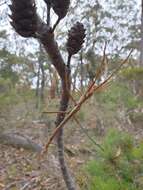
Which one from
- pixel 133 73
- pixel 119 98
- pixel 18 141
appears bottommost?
pixel 18 141

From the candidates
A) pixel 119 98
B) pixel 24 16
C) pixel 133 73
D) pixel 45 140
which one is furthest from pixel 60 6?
pixel 133 73

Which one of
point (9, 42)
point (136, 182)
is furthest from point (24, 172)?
point (9, 42)

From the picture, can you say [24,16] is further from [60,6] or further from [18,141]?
[18,141]

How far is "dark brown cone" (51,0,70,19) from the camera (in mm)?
637

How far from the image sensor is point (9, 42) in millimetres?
11617

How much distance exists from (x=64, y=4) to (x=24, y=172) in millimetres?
3702

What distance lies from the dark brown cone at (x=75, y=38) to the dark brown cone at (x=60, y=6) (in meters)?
0.06

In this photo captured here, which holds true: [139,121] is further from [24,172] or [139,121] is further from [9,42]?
[9,42]

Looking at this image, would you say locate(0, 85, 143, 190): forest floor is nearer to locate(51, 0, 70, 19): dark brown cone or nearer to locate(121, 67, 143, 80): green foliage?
locate(121, 67, 143, 80): green foliage

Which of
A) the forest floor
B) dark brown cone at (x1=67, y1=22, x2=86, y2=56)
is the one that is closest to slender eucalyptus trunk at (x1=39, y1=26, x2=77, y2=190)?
dark brown cone at (x1=67, y1=22, x2=86, y2=56)

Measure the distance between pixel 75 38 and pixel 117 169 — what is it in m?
0.82

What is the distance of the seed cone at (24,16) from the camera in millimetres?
582

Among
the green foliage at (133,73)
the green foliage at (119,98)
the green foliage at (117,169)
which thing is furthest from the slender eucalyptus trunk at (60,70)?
the green foliage at (133,73)

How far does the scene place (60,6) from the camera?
25.1 inches
